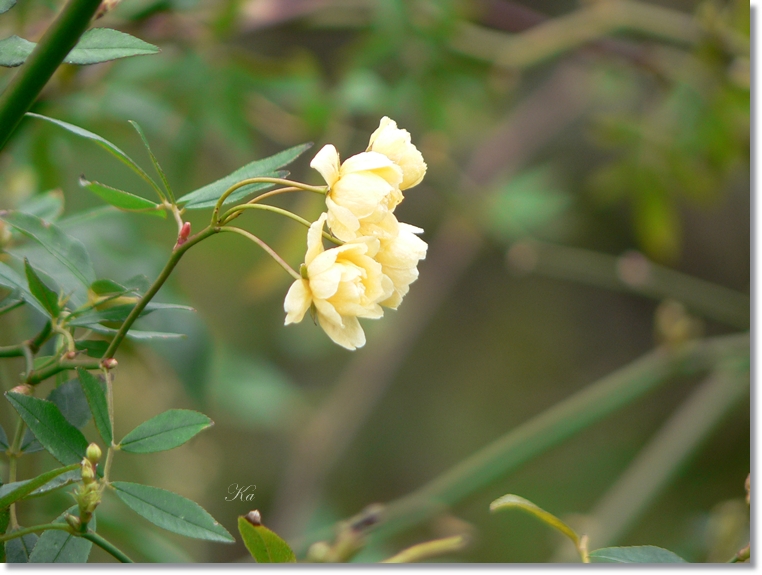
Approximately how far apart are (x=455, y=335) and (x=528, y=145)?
0.39m

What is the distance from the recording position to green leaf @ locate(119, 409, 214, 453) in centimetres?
27

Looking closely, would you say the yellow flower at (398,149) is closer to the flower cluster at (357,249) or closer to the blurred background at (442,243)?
the flower cluster at (357,249)

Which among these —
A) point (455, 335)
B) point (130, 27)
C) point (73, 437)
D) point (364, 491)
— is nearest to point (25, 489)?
point (73, 437)

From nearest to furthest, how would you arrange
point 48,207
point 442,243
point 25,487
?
point 25,487 < point 48,207 < point 442,243

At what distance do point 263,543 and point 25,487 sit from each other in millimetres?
88

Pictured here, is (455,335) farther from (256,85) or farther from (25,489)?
(25,489)

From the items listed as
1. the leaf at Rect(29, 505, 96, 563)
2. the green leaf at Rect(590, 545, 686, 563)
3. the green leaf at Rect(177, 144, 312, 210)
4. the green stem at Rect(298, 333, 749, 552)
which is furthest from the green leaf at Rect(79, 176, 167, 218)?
the green stem at Rect(298, 333, 749, 552)

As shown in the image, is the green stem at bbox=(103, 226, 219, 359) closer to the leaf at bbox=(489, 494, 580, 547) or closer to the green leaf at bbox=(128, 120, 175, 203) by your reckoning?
the green leaf at bbox=(128, 120, 175, 203)

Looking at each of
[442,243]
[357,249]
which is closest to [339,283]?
[357,249]

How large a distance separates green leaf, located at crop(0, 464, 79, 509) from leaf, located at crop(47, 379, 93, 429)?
0.04 m

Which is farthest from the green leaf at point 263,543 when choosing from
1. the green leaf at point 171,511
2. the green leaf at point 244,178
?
the green leaf at point 244,178

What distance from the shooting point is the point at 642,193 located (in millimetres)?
906

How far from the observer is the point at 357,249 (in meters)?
0.26

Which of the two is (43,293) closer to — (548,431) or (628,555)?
(628,555)
